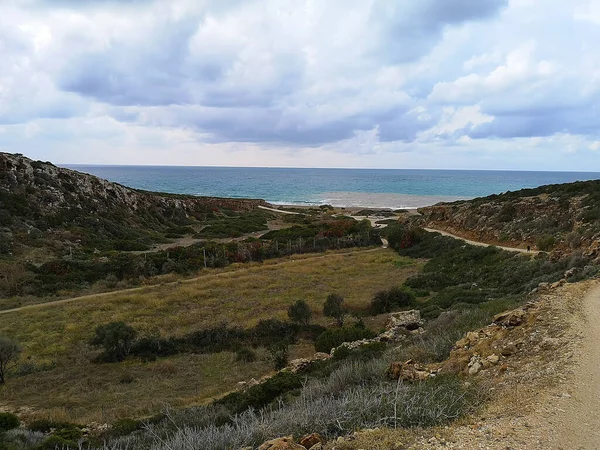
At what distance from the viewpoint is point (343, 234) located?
44.1 meters

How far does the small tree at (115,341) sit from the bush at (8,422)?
555 cm

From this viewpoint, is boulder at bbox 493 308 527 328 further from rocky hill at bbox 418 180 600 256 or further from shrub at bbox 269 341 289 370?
rocky hill at bbox 418 180 600 256

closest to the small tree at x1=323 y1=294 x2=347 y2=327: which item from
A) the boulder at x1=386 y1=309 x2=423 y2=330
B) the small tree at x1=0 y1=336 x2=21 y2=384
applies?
the boulder at x1=386 y1=309 x2=423 y2=330

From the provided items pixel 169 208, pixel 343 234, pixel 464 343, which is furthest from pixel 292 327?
pixel 169 208

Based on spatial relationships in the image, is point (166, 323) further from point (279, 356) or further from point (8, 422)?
point (8, 422)

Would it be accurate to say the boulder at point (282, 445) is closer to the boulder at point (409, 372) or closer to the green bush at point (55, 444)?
the boulder at point (409, 372)

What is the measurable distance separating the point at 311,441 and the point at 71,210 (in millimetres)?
45302

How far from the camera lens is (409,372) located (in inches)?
284

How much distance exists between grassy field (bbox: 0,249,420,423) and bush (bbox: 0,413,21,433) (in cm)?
93

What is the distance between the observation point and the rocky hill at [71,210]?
3628 cm

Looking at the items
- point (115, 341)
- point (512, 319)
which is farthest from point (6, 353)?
point (512, 319)

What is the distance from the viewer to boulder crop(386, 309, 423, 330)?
608 inches

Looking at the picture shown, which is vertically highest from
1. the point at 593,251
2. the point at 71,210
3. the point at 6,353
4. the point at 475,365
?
the point at 593,251

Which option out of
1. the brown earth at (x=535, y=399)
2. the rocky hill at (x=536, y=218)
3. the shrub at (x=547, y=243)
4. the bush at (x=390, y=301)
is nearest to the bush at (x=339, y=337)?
the bush at (x=390, y=301)
